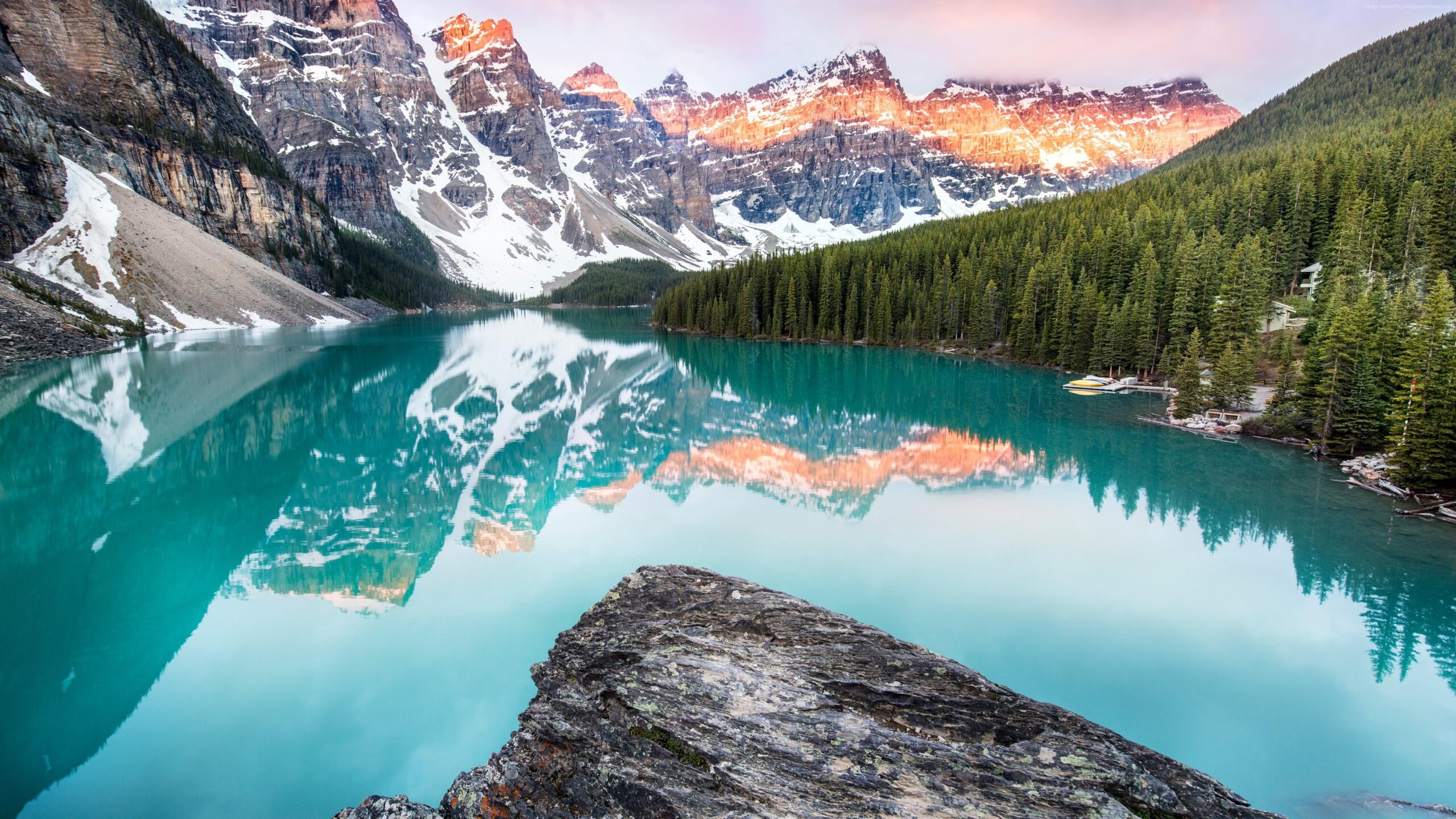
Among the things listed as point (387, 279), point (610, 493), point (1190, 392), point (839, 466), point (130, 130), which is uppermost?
point (130, 130)

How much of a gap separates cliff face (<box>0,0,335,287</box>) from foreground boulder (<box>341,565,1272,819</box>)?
261ft

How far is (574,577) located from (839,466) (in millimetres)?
12123

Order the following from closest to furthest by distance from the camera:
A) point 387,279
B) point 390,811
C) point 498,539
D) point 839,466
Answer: point 390,811 → point 498,539 → point 839,466 → point 387,279

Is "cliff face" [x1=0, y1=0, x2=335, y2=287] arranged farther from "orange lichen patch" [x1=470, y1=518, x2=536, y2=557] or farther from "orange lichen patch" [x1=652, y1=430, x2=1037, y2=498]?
"orange lichen patch" [x1=652, y1=430, x2=1037, y2=498]

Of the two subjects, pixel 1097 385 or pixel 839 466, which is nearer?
pixel 839 466

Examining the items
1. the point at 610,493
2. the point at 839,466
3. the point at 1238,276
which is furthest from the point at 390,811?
the point at 1238,276

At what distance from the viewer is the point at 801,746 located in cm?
558

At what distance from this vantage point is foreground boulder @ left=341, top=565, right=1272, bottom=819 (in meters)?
5.00

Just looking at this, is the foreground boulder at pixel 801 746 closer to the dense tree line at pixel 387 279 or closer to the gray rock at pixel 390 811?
the gray rock at pixel 390 811

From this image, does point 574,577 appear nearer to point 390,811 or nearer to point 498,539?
point 498,539

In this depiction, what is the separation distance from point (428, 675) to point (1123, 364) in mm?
50289

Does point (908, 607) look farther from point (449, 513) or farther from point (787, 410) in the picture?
point (787, 410)

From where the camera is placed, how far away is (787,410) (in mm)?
34594

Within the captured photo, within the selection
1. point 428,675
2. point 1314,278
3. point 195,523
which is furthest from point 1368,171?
point 195,523
